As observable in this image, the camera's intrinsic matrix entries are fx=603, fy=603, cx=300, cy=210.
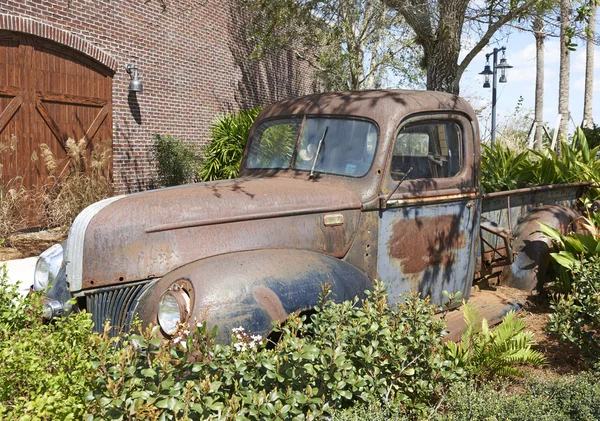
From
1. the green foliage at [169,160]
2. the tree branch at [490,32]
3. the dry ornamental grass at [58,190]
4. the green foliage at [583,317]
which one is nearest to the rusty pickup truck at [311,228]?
the green foliage at [583,317]

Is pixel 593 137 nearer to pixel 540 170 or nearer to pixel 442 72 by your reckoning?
pixel 540 170

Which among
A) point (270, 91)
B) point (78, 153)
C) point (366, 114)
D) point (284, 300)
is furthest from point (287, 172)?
point (270, 91)

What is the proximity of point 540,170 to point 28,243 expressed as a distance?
304 inches

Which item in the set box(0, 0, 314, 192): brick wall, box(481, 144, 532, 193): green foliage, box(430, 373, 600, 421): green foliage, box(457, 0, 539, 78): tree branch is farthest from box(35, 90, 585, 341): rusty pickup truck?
box(0, 0, 314, 192): brick wall

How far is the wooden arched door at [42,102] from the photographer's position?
10109 millimetres

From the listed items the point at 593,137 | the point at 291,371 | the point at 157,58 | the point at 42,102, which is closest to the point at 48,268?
the point at 291,371

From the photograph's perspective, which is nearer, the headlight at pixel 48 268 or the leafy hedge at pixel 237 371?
the leafy hedge at pixel 237 371

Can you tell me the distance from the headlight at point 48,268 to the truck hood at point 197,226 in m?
0.85

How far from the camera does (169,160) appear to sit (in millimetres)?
13570

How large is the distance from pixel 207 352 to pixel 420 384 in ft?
3.52

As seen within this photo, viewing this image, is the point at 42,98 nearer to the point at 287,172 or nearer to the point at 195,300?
the point at 287,172

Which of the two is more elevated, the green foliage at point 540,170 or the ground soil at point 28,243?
the green foliage at point 540,170

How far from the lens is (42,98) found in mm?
10742

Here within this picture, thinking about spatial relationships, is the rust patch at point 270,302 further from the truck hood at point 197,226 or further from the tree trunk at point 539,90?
the tree trunk at point 539,90
